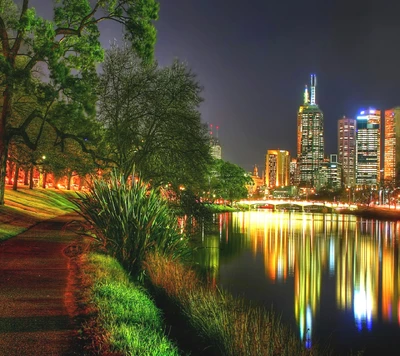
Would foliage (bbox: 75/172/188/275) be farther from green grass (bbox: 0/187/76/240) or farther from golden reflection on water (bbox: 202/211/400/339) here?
golden reflection on water (bbox: 202/211/400/339)

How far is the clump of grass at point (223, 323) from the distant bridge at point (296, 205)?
12611cm

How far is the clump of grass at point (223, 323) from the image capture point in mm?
7966

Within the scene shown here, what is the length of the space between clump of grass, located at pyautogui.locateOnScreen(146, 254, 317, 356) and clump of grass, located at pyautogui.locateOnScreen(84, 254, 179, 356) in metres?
0.74

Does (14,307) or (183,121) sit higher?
(183,121)

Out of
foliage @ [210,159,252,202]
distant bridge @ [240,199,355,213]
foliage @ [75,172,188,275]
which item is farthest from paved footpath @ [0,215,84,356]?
distant bridge @ [240,199,355,213]

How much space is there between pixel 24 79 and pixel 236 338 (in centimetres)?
1634

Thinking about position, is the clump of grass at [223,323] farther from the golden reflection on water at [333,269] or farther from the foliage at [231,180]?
the foliage at [231,180]

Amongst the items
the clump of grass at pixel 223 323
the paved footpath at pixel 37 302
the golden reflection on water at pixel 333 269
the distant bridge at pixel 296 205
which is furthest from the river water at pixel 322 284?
the distant bridge at pixel 296 205

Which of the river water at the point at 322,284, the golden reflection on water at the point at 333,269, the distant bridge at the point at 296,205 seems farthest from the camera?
the distant bridge at the point at 296,205

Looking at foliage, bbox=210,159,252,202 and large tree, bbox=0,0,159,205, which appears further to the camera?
foliage, bbox=210,159,252,202

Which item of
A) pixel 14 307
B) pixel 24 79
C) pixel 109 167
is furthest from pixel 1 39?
pixel 14 307

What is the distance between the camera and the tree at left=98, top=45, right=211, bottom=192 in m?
26.6

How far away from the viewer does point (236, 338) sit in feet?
27.1

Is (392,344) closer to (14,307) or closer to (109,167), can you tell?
(14,307)
